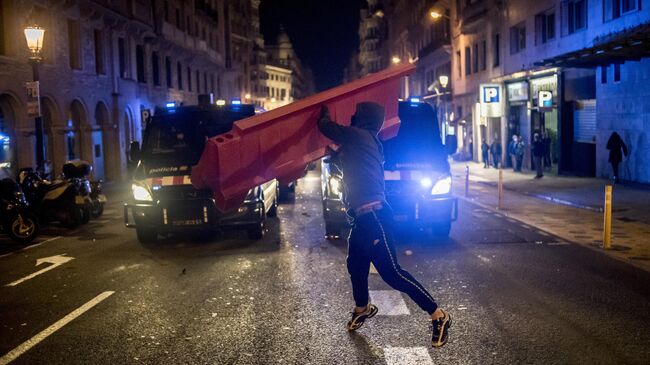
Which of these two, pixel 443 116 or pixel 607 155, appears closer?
pixel 607 155

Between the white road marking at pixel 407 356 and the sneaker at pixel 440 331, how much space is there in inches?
4.5

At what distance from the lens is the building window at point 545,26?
98.4 ft

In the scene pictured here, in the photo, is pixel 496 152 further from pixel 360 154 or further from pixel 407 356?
pixel 407 356

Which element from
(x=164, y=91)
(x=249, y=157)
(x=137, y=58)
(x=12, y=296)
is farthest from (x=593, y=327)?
(x=164, y=91)

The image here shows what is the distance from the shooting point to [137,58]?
39250mm

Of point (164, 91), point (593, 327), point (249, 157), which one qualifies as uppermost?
point (164, 91)

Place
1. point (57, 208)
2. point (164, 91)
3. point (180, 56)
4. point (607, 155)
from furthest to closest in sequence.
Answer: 1. point (180, 56)
2. point (164, 91)
3. point (607, 155)
4. point (57, 208)

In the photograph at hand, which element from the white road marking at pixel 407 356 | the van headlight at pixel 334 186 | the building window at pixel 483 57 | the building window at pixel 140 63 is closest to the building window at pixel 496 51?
the building window at pixel 483 57

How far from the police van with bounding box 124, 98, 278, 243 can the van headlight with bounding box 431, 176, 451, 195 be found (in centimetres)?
301

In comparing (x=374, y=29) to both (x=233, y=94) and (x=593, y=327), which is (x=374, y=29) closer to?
(x=233, y=94)

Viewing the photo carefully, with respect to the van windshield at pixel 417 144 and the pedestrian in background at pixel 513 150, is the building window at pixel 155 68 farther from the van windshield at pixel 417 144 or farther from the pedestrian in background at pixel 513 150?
the van windshield at pixel 417 144

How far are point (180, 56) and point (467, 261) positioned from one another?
1638 inches

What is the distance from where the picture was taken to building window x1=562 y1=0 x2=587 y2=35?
26.5m

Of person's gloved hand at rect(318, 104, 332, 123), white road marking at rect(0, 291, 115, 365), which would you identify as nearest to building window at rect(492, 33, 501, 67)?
white road marking at rect(0, 291, 115, 365)
